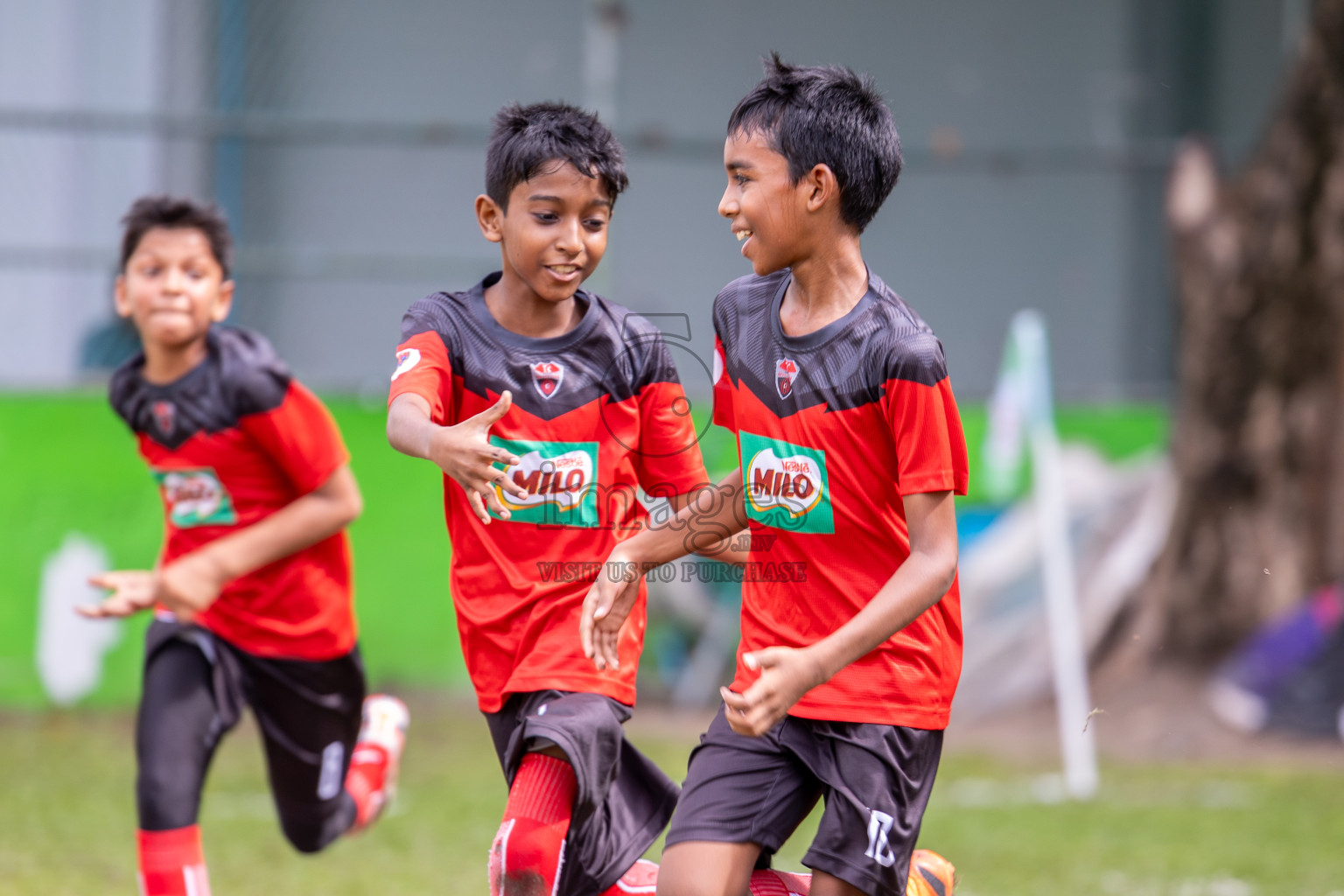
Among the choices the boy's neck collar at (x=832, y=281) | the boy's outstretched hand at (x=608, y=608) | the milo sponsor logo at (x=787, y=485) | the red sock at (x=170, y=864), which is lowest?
the red sock at (x=170, y=864)

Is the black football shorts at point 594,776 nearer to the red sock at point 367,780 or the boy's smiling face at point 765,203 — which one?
the boy's smiling face at point 765,203

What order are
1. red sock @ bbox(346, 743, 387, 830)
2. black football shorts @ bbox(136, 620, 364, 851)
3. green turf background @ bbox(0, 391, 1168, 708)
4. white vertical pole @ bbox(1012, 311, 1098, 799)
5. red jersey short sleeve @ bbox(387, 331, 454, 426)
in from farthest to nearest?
green turf background @ bbox(0, 391, 1168, 708) → white vertical pole @ bbox(1012, 311, 1098, 799) → red sock @ bbox(346, 743, 387, 830) → black football shorts @ bbox(136, 620, 364, 851) → red jersey short sleeve @ bbox(387, 331, 454, 426)

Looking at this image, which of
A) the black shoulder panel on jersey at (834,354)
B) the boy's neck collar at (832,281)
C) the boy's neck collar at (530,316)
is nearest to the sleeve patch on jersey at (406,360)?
the boy's neck collar at (530,316)

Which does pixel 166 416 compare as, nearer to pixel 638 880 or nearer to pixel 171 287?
pixel 171 287

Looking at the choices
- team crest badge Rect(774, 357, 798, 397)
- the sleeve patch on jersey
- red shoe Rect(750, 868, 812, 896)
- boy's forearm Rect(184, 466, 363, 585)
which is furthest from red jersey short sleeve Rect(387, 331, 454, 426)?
red shoe Rect(750, 868, 812, 896)

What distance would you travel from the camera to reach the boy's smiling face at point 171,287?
3.72 meters

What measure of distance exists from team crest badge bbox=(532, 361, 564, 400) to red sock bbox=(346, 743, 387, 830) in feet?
5.45

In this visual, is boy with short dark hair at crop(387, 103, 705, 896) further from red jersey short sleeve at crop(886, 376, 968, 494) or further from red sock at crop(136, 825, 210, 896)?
red sock at crop(136, 825, 210, 896)

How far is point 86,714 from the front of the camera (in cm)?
713

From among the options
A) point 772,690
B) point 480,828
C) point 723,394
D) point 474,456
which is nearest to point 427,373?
point 474,456

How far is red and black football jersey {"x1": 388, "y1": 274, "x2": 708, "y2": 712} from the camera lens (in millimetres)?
3018

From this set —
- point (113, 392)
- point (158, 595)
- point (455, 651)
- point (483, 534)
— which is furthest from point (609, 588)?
point (455, 651)

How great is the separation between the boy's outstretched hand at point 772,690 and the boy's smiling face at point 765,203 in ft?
2.58

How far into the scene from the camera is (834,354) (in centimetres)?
267
